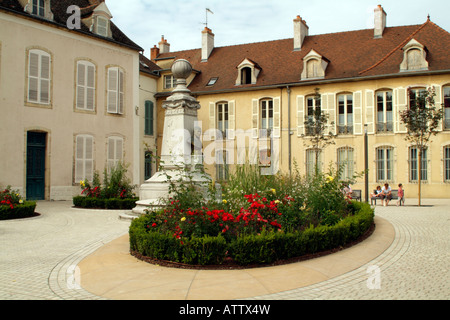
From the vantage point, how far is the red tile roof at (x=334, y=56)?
77.5 feet

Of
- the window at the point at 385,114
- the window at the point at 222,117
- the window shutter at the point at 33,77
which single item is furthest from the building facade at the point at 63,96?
the window at the point at 385,114

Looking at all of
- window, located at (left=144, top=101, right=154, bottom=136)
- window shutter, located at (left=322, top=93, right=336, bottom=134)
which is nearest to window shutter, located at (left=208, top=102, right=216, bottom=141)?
window, located at (left=144, top=101, right=154, bottom=136)

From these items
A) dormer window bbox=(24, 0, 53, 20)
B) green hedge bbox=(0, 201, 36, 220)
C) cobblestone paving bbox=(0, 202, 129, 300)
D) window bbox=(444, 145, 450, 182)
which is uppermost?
dormer window bbox=(24, 0, 53, 20)

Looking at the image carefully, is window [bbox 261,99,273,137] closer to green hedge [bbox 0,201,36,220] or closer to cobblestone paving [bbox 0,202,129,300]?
cobblestone paving [bbox 0,202,129,300]

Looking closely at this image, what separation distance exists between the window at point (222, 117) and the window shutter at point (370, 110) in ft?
28.8

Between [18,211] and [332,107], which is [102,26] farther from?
[332,107]

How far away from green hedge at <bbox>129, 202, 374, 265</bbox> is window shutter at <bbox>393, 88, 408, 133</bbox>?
18.3 metres

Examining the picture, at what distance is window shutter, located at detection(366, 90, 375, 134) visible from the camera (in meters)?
23.9

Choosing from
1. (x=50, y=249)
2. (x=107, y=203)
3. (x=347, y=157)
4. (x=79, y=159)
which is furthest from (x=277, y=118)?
(x=50, y=249)

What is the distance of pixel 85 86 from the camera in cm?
2062

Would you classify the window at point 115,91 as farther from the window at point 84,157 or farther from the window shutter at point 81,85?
the window at point 84,157
